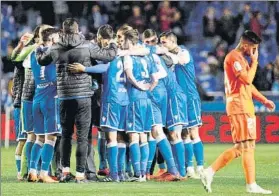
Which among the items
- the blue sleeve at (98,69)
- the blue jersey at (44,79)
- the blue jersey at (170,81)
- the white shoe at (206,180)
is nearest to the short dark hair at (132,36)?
the blue sleeve at (98,69)

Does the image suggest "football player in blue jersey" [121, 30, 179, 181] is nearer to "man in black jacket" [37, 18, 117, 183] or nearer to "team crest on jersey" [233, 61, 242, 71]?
"man in black jacket" [37, 18, 117, 183]

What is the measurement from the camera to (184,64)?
15414 mm

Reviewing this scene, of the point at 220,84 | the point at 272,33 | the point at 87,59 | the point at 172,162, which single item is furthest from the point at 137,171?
the point at 272,33

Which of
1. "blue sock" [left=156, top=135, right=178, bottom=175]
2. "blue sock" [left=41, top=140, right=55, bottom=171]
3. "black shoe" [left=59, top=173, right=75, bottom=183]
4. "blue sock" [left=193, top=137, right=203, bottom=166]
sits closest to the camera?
"black shoe" [left=59, top=173, right=75, bottom=183]

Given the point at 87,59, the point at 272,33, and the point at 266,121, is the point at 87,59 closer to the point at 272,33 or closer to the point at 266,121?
the point at 266,121

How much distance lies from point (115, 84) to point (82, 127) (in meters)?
0.82

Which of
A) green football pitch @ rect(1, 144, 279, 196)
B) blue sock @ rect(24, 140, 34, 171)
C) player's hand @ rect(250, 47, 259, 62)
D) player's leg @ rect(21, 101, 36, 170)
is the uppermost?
player's hand @ rect(250, 47, 259, 62)

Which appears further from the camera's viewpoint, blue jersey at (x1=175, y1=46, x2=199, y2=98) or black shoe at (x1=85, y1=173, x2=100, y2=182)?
blue jersey at (x1=175, y1=46, x2=199, y2=98)

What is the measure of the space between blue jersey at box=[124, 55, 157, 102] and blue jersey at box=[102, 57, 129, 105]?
11 cm

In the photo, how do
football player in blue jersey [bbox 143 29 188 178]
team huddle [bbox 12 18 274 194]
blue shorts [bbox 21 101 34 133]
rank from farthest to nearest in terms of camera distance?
1. football player in blue jersey [bbox 143 29 188 178]
2. blue shorts [bbox 21 101 34 133]
3. team huddle [bbox 12 18 274 194]

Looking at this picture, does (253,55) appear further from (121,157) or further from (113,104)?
(121,157)

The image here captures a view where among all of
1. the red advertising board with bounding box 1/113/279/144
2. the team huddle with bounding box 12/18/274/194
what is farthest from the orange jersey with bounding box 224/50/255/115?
the red advertising board with bounding box 1/113/279/144

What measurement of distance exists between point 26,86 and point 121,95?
4.47ft

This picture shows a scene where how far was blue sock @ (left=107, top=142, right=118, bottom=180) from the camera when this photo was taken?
47.4 feet
